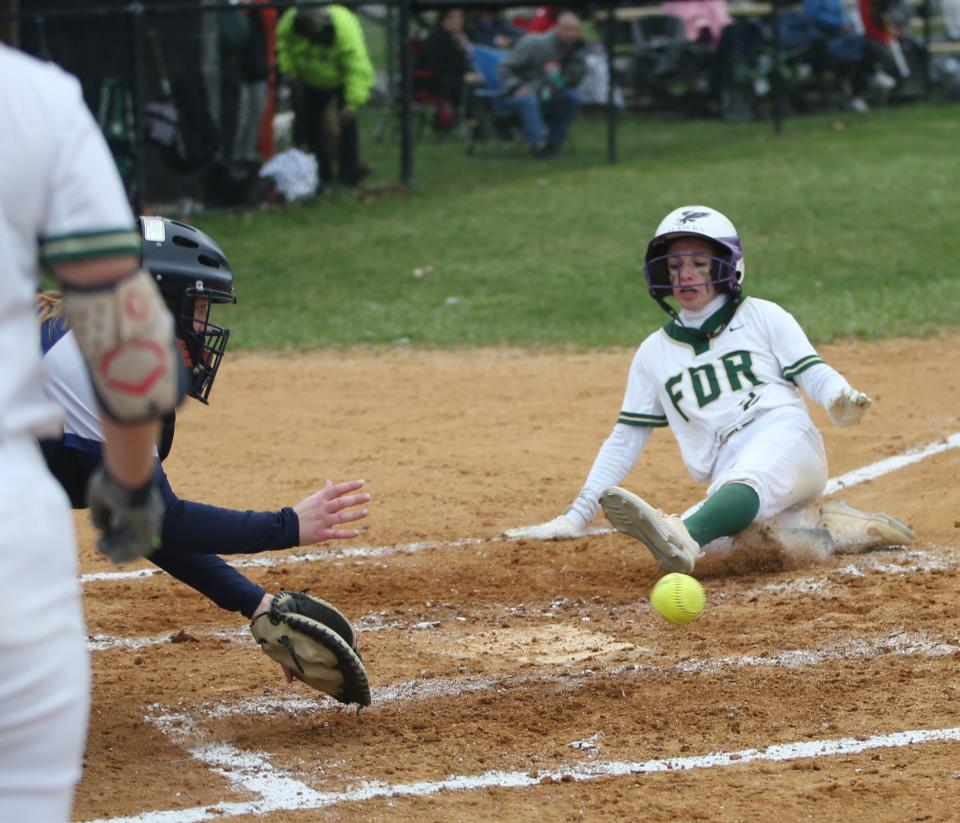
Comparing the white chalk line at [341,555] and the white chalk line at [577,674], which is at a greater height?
the white chalk line at [577,674]

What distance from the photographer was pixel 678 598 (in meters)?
4.62

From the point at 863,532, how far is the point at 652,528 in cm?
112

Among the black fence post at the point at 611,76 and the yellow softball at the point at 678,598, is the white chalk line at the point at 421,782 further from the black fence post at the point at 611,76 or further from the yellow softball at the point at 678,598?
the black fence post at the point at 611,76

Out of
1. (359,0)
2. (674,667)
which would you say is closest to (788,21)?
(359,0)

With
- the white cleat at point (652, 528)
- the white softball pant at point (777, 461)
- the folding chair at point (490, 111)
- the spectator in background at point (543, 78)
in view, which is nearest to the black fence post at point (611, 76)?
the spectator in background at point (543, 78)

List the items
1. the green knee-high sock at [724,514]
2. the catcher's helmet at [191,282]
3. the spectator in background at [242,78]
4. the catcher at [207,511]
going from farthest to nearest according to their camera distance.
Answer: the spectator in background at [242,78] < the green knee-high sock at [724,514] < the catcher's helmet at [191,282] < the catcher at [207,511]

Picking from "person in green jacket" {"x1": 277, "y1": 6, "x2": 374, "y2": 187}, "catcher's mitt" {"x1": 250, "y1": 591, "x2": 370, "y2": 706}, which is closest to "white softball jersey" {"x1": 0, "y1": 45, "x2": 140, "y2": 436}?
"catcher's mitt" {"x1": 250, "y1": 591, "x2": 370, "y2": 706}

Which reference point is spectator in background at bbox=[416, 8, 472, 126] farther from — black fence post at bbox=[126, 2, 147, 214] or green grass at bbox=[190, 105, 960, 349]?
black fence post at bbox=[126, 2, 147, 214]

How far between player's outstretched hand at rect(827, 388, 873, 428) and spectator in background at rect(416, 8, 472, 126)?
12.8 meters

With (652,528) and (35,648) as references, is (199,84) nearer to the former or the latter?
(652,528)

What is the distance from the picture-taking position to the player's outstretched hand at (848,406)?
16.9 ft

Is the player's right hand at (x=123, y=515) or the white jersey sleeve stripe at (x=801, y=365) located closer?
the player's right hand at (x=123, y=515)

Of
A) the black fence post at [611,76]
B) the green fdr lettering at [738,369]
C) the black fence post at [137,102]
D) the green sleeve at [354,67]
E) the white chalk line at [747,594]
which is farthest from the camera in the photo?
the black fence post at [611,76]

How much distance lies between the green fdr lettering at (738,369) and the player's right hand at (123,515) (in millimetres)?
3493
